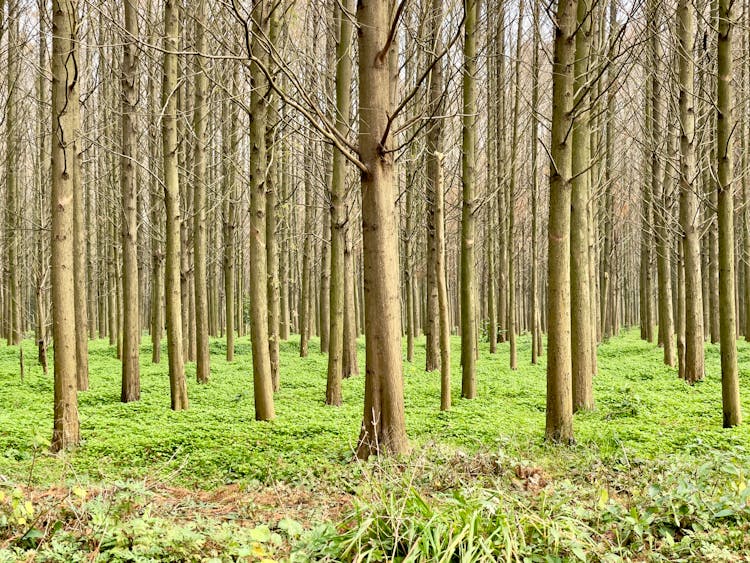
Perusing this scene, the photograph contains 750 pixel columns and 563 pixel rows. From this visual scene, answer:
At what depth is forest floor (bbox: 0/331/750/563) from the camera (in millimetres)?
3285

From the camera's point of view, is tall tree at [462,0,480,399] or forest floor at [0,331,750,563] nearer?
forest floor at [0,331,750,563]

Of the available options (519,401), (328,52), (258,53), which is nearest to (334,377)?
(519,401)

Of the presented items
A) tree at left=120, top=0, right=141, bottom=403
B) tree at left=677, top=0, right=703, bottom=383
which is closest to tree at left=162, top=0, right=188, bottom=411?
tree at left=120, top=0, right=141, bottom=403

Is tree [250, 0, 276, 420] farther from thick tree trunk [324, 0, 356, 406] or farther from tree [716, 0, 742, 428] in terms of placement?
tree [716, 0, 742, 428]

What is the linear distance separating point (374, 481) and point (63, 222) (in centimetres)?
425

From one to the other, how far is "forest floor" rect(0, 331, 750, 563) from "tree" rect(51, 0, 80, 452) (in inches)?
21.0

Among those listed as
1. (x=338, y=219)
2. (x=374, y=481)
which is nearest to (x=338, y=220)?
(x=338, y=219)

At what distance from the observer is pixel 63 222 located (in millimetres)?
6176

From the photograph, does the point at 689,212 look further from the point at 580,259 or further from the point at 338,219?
the point at 338,219

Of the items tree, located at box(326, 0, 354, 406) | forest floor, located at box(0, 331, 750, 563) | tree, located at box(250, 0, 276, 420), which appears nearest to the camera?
forest floor, located at box(0, 331, 750, 563)

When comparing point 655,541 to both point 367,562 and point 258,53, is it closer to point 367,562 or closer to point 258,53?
point 367,562

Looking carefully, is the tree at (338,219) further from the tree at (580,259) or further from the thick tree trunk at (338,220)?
the tree at (580,259)

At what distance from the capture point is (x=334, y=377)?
29.7 ft

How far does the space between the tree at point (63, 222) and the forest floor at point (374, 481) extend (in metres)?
0.53
